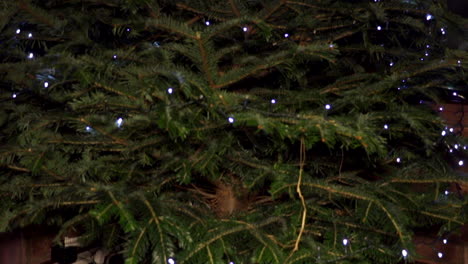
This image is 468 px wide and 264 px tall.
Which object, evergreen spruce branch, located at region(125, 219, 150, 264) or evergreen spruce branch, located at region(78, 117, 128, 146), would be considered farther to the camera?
evergreen spruce branch, located at region(78, 117, 128, 146)

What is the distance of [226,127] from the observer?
1.25 m

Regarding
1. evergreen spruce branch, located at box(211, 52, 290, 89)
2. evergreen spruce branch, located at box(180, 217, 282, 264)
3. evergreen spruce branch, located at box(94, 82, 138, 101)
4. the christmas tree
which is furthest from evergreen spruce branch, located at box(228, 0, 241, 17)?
evergreen spruce branch, located at box(180, 217, 282, 264)

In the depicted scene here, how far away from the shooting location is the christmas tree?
1.07 m

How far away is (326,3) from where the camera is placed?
1.38 metres

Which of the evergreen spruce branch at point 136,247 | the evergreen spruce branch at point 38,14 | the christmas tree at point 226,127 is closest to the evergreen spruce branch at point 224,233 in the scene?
the christmas tree at point 226,127

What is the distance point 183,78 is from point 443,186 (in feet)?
3.29

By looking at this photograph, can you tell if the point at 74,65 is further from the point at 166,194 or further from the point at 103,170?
the point at 166,194

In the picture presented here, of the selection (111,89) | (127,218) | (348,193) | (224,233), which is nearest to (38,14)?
(111,89)

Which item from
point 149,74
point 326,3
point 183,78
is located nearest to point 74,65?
point 149,74

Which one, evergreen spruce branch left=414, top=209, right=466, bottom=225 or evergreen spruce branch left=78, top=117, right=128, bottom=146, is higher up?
evergreen spruce branch left=78, top=117, right=128, bottom=146

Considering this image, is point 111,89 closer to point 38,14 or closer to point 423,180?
point 38,14

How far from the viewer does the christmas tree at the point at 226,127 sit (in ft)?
3.51

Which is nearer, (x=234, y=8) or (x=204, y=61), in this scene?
(x=204, y=61)

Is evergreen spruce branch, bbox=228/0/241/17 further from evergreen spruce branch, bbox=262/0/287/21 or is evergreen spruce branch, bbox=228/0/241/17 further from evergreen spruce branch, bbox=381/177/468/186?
evergreen spruce branch, bbox=381/177/468/186
